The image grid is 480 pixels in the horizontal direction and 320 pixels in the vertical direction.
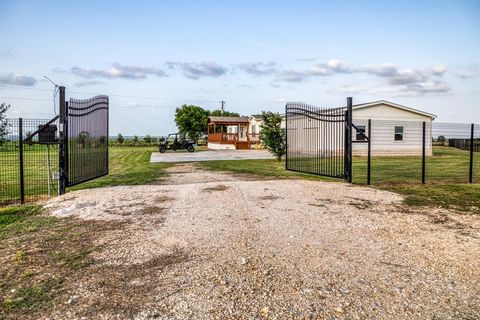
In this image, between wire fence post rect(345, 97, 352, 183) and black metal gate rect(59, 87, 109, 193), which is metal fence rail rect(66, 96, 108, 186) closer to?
black metal gate rect(59, 87, 109, 193)

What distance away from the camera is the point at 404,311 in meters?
3.11

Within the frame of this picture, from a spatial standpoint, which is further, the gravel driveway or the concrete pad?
the concrete pad

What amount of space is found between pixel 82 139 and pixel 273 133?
10.9m

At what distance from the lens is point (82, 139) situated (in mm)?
9578

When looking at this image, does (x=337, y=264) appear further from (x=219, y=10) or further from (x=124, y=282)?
(x=219, y=10)

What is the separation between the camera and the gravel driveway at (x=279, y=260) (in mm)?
3184

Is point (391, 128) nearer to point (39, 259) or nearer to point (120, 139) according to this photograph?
point (39, 259)

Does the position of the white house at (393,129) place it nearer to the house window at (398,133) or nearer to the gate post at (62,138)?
the house window at (398,133)

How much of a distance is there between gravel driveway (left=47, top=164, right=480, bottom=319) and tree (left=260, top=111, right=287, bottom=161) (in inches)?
438

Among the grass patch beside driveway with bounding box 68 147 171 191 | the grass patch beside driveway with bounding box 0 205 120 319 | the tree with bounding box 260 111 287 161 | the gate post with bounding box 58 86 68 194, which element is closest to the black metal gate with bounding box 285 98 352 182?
the tree with bounding box 260 111 287 161

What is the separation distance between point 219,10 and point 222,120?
2127 cm

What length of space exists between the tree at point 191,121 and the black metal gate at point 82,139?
4200 centimetres

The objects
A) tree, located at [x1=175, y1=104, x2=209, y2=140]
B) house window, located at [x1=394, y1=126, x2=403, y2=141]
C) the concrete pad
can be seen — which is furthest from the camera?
tree, located at [x1=175, y1=104, x2=209, y2=140]

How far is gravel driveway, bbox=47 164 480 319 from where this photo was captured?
3.18 m
